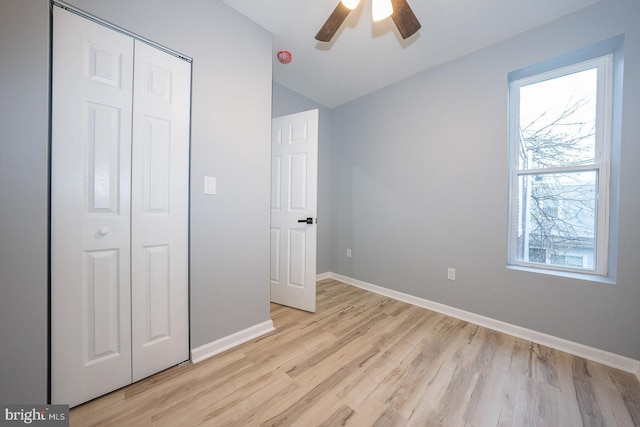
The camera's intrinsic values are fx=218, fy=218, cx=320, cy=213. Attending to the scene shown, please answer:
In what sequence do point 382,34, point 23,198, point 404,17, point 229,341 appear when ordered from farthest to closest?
1. point 382,34
2. point 229,341
3. point 404,17
4. point 23,198

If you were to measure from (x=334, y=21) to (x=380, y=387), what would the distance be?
232cm

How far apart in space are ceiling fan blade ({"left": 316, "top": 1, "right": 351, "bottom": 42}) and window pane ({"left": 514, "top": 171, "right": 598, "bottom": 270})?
2051 millimetres

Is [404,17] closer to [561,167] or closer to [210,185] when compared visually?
[210,185]

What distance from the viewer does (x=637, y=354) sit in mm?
1450

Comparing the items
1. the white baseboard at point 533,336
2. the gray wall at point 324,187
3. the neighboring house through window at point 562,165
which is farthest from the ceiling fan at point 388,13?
the white baseboard at point 533,336

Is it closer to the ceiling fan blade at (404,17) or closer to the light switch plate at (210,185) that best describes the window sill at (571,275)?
the ceiling fan blade at (404,17)

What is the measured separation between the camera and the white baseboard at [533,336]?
4.91 feet

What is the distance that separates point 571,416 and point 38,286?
109 inches

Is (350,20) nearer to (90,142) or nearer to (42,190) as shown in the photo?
(90,142)

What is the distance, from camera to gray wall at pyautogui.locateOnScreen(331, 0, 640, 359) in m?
1.51

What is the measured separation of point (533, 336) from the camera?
1813 mm

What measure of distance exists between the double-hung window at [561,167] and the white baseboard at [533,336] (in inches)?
22.2

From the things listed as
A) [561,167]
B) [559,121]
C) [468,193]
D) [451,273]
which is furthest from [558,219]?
[451,273]

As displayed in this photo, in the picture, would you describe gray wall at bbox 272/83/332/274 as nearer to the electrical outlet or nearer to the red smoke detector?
the red smoke detector
